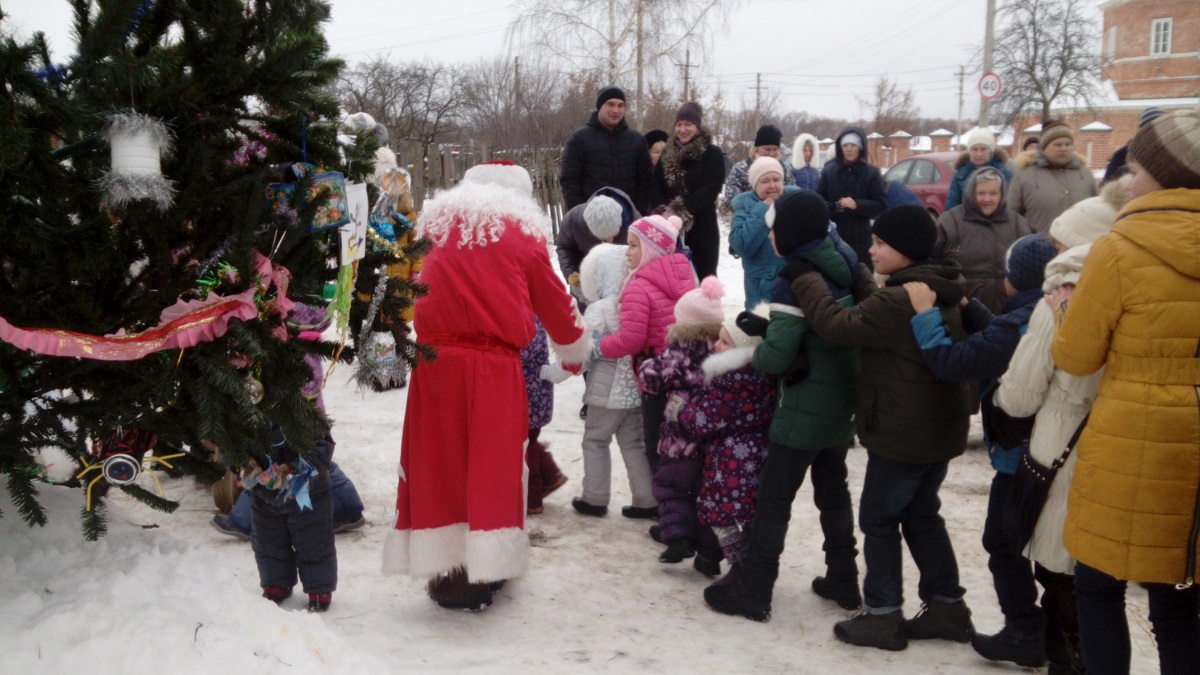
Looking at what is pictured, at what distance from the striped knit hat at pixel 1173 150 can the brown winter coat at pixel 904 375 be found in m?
0.98

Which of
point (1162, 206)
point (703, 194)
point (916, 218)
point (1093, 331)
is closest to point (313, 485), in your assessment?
point (916, 218)

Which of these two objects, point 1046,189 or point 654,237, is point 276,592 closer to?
point 654,237

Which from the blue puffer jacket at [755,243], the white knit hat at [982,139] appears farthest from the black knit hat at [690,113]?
the white knit hat at [982,139]

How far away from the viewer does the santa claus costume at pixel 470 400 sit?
4.11 m

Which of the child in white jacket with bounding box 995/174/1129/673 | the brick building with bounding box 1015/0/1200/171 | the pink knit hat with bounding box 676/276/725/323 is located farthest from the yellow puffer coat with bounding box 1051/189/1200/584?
the brick building with bounding box 1015/0/1200/171

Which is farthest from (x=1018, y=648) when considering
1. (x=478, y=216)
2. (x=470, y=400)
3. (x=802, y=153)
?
(x=802, y=153)

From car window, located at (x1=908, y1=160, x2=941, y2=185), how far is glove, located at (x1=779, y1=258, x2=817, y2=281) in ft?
53.6

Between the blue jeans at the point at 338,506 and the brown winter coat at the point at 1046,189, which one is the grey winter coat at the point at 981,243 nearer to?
the brown winter coat at the point at 1046,189

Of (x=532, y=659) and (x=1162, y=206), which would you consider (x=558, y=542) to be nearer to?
(x=532, y=659)

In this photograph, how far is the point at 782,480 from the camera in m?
4.19

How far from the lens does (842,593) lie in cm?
439

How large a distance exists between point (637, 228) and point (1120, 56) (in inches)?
2080

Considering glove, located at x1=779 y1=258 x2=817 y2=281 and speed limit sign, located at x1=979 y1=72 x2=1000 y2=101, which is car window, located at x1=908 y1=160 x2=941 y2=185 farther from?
glove, located at x1=779 y1=258 x2=817 y2=281

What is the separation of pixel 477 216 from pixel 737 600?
2.04 metres
